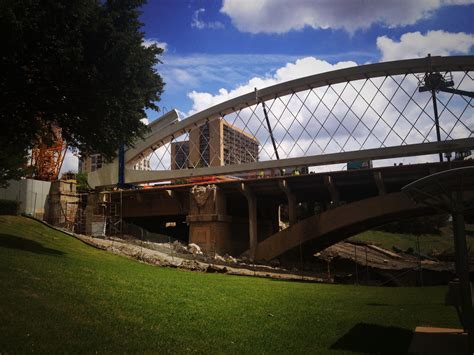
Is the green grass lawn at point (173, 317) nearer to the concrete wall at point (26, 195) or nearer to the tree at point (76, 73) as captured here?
the tree at point (76, 73)

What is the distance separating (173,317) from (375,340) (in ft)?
16.2

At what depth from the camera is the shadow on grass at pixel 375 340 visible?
859 cm

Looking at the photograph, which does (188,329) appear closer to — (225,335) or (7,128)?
(225,335)

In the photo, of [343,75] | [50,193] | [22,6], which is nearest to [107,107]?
[22,6]

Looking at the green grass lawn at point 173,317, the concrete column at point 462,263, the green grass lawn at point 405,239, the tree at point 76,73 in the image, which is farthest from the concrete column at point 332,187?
the green grass lawn at point 405,239

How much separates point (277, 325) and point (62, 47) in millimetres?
16387

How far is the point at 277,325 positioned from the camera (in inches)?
423

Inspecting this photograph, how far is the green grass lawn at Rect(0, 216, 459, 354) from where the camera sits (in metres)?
7.90

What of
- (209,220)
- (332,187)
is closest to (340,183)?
(332,187)

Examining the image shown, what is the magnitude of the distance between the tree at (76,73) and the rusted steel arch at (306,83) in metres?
32.6

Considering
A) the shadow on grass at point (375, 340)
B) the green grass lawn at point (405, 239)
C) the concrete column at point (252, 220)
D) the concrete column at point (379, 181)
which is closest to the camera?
the shadow on grass at point (375, 340)

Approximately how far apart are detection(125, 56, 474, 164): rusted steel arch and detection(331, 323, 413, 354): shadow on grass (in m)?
45.7

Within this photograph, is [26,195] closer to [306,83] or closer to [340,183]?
[340,183]

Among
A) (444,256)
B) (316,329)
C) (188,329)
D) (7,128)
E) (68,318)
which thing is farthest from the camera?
(444,256)
